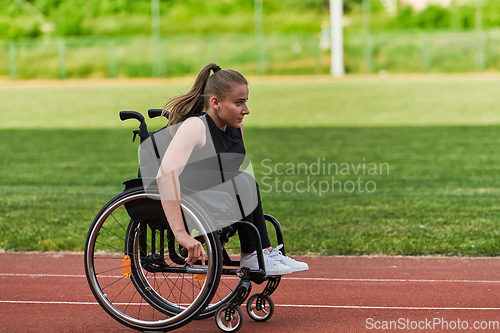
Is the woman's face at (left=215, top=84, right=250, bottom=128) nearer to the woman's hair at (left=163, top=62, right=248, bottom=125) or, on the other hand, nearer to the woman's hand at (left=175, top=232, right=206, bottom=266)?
the woman's hair at (left=163, top=62, right=248, bottom=125)

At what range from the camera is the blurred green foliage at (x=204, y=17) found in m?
51.3

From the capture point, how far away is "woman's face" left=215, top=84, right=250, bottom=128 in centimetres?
354

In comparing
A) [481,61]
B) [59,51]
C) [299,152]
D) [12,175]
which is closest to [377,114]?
[299,152]

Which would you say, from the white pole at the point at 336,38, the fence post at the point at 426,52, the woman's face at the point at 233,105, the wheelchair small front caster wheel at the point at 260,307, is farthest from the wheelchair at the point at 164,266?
the fence post at the point at 426,52

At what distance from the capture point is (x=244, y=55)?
4309 centimetres

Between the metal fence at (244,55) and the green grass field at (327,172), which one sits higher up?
the metal fence at (244,55)

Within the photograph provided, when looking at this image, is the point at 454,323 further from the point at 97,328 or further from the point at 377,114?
the point at 377,114

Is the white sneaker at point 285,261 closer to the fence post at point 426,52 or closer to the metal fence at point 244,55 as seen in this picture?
the metal fence at point 244,55

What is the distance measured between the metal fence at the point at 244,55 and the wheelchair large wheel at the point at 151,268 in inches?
1538

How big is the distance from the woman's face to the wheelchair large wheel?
0.54 meters

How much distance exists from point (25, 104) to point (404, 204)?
2085 centimetres

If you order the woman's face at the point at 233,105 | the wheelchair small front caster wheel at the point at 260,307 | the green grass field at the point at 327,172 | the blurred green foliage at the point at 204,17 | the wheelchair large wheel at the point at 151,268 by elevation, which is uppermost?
the blurred green foliage at the point at 204,17

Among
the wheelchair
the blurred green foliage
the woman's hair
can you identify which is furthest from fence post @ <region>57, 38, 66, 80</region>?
the woman's hair

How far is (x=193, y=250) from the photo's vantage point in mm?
3326
